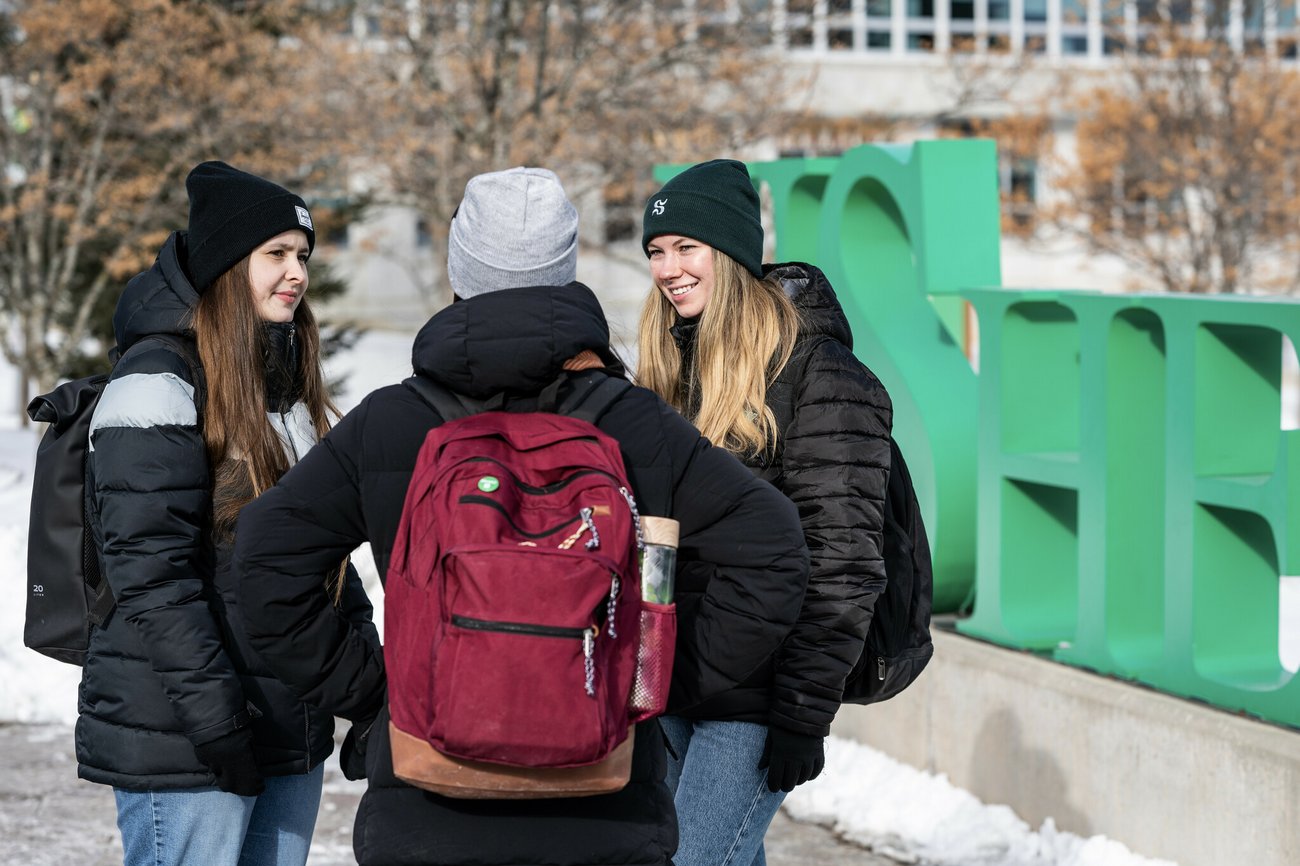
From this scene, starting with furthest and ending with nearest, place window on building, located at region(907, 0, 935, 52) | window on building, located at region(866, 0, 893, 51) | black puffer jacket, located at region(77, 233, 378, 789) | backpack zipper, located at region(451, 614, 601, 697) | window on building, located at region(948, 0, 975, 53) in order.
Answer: window on building, located at region(948, 0, 975, 53) → window on building, located at region(907, 0, 935, 52) → window on building, located at region(866, 0, 893, 51) → black puffer jacket, located at region(77, 233, 378, 789) → backpack zipper, located at region(451, 614, 601, 697)

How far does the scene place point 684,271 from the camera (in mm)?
3188

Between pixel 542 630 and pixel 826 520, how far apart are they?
3.34 ft

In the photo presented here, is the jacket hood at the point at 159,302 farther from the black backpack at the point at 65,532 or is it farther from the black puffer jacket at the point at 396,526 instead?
the black puffer jacket at the point at 396,526

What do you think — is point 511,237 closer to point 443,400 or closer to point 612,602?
point 443,400

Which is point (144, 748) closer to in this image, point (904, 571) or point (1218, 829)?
point (904, 571)

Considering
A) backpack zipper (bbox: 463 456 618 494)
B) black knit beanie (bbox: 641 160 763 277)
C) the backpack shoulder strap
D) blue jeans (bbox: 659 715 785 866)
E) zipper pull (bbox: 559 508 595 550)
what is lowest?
blue jeans (bbox: 659 715 785 866)

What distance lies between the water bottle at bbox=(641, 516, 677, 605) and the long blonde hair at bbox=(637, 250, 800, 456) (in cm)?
79

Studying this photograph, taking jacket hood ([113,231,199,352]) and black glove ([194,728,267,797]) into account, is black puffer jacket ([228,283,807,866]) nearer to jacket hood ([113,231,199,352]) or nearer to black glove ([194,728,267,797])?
black glove ([194,728,267,797])

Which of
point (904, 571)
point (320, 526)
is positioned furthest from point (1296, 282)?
point (320, 526)

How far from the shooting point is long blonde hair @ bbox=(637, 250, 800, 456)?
299 cm

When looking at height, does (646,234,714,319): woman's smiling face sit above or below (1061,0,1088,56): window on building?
below

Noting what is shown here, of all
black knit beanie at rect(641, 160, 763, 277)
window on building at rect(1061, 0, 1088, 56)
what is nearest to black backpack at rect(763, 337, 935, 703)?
black knit beanie at rect(641, 160, 763, 277)

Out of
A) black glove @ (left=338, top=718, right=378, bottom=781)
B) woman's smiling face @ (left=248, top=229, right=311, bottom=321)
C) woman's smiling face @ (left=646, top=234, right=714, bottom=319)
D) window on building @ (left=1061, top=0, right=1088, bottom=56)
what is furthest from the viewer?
window on building @ (left=1061, top=0, right=1088, bottom=56)

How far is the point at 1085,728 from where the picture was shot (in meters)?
4.92
